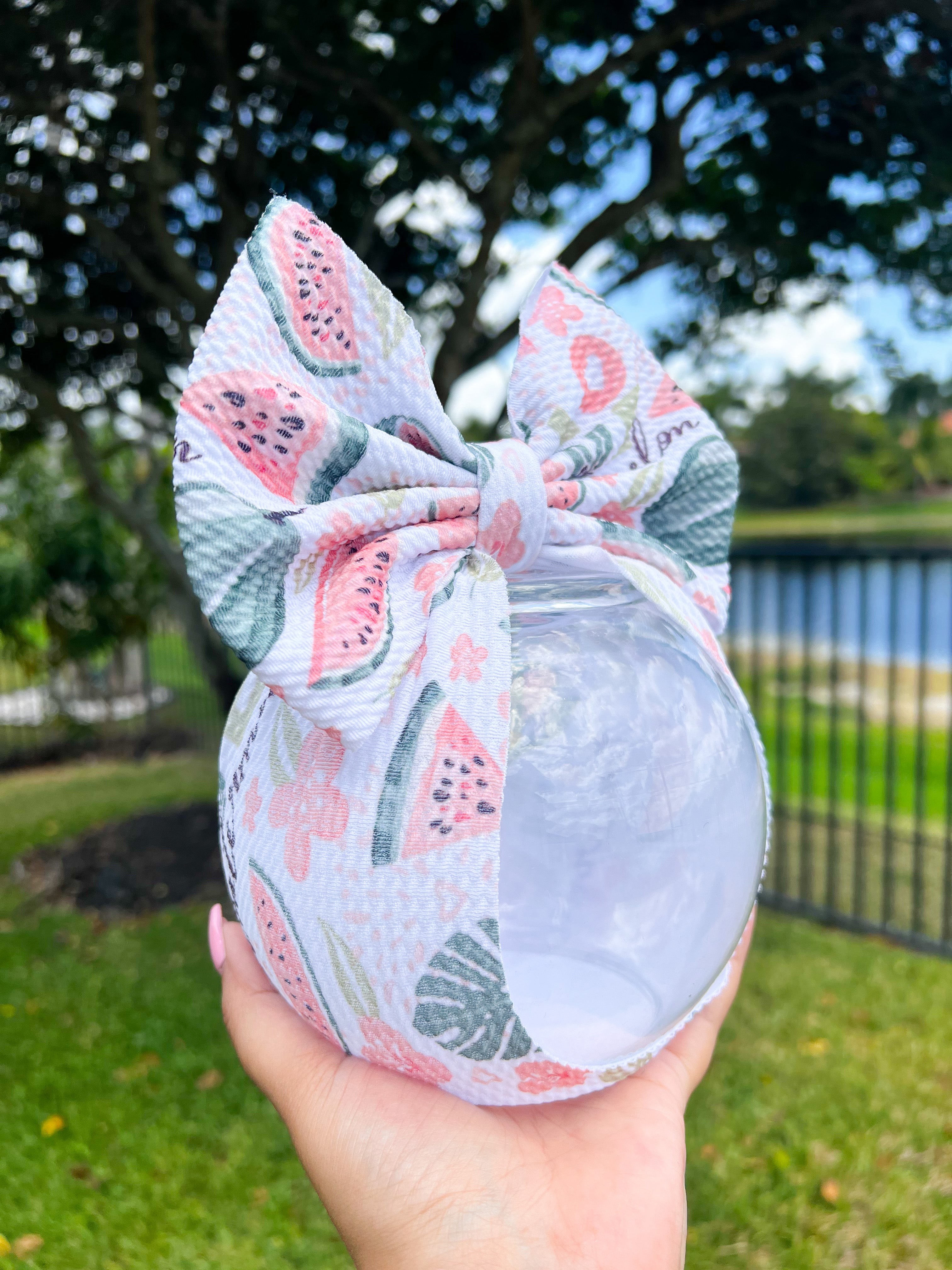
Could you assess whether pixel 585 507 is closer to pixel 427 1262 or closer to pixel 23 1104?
pixel 427 1262

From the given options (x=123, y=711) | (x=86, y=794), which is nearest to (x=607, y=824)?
(x=86, y=794)

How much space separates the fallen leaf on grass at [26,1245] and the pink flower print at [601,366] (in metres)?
2.88

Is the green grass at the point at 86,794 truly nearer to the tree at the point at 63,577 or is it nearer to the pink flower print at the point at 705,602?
the tree at the point at 63,577

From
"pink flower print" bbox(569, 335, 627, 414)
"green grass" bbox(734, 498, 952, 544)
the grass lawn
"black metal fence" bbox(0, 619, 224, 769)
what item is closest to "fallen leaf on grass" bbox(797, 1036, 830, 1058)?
the grass lawn

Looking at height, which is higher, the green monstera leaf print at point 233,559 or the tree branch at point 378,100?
the tree branch at point 378,100

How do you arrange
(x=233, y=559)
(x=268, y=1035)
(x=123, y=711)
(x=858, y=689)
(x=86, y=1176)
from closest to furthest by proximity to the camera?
(x=233, y=559), (x=268, y=1035), (x=86, y=1176), (x=858, y=689), (x=123, y=711)

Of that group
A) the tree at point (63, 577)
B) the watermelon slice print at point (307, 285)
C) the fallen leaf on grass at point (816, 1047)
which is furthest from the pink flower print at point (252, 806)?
the tree at point (63, 577)

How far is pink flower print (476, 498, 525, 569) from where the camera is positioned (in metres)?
1.18

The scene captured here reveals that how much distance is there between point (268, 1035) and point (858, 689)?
4767mm

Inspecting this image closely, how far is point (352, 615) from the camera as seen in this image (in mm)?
1007

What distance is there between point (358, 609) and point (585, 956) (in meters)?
0.57

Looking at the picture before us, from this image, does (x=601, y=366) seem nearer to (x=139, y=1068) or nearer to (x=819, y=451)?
(x=139, y=1068)

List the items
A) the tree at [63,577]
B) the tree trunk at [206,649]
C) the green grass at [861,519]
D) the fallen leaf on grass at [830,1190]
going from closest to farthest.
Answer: the fallen leaf on grass at [830,1190]
the tree trunk at [206,649]
the tree at [63,577]
the green grass at [861,519]

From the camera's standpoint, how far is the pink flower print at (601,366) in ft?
4.59
